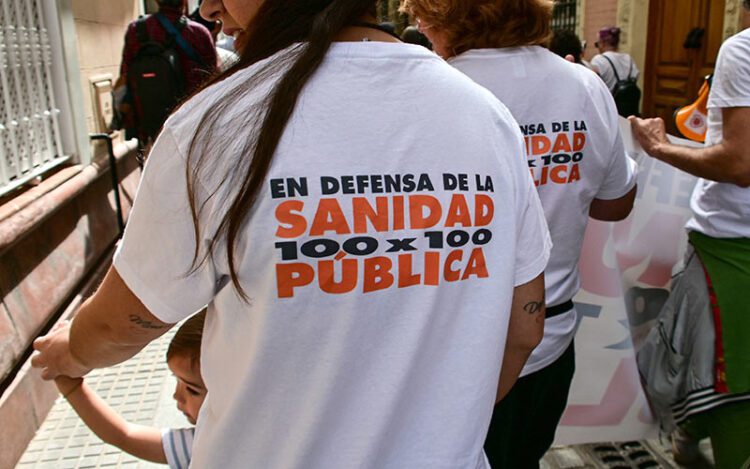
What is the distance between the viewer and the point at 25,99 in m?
4.48

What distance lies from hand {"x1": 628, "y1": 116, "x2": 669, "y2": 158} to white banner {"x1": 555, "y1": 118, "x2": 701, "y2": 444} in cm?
11

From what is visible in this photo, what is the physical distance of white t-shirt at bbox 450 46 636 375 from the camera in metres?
2.13

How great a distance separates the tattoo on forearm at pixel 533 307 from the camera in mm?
1486

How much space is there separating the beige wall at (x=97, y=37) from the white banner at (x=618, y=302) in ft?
13.3

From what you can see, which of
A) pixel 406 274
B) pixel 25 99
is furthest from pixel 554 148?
pixel 25 99

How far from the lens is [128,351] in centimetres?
141

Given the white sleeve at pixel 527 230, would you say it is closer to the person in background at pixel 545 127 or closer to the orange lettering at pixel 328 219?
the orange lettering at pixel 328 219

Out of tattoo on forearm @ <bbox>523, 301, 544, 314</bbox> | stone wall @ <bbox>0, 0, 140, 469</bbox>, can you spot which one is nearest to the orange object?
tattoo on forearm @ <bbox>523, 301, 544, 314</bbox>

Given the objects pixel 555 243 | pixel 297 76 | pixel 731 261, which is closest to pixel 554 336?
pixel 555 243

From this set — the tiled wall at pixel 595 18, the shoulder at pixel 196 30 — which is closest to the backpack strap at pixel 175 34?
the shoulder at pixel 196 30

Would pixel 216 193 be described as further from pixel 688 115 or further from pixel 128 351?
pixel 688 115

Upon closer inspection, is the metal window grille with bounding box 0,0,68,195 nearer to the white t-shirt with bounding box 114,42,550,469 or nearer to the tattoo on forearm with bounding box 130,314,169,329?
the tattoo on forearm with bounding box 130,314,169,329

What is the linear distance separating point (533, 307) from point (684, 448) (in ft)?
7.28

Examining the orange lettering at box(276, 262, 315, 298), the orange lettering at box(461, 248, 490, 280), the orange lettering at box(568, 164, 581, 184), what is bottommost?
the orange lettering at box(568, 164, 581, 184)
